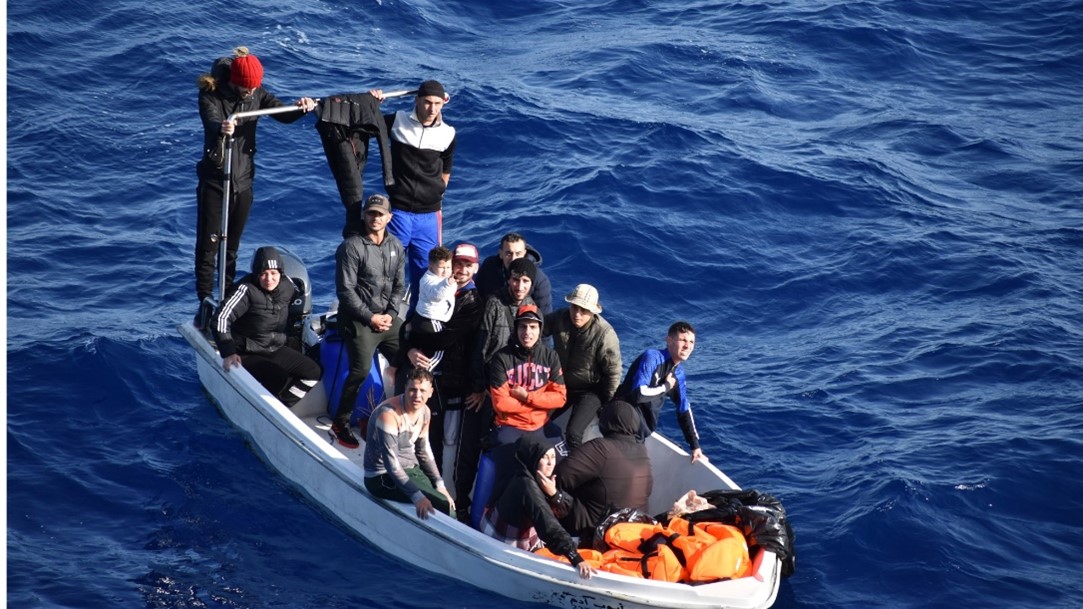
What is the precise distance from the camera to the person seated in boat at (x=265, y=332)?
11.4 m

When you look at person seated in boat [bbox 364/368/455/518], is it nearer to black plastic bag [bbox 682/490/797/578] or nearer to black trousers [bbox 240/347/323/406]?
black trousers [bbox 240/347/323/406]

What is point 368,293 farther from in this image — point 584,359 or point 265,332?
point 584,359

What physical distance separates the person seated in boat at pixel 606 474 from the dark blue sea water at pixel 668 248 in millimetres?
1027

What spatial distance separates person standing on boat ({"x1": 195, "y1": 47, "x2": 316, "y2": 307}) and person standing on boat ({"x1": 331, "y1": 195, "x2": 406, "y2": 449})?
141 centimetres

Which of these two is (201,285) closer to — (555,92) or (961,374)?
(961,374)

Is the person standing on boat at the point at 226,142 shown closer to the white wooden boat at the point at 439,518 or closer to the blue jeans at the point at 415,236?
the white wooden boat at the point at 439,518

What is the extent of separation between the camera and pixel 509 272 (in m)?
10.7

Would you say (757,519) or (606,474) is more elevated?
(606,474)

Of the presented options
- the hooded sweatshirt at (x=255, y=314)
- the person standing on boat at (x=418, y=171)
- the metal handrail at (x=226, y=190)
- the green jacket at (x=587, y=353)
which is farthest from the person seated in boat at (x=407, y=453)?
the metal handrail at (x=226, y=190)

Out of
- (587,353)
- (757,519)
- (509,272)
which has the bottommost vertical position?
(757,519)

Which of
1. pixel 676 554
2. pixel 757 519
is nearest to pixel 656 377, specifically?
pixel 757 519

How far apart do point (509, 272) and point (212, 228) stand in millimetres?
3093

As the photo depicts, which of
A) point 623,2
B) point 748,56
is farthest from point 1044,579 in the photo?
point 623,2

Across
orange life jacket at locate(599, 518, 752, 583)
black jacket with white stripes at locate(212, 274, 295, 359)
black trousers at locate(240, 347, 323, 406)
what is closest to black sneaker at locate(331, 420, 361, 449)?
black trousers at locate(240, 347, 323, 406)
